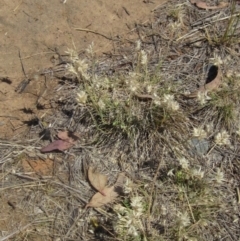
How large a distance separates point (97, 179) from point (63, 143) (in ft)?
0.95

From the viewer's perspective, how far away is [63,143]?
113 inches

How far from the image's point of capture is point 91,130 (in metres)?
2.92

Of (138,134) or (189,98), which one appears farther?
(189,98)

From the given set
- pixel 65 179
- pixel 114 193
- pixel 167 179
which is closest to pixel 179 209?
pixel 167 179

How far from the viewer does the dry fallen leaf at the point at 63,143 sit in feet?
9.37

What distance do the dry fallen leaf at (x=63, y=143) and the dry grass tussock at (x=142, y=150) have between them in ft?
0.10

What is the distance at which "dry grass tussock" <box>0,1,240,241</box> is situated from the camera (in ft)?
8.55

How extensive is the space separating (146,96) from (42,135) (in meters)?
0.63

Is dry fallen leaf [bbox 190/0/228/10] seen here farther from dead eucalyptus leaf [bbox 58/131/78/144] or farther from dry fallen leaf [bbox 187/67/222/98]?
dead eucalyptus leaf [bbox 58/131/78/144]

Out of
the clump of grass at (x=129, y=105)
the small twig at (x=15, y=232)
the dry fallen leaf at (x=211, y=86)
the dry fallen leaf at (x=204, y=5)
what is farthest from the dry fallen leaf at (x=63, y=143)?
the dry fallen leaf at (x=204, y=5)

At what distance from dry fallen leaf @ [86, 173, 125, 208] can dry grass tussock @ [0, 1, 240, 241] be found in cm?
4

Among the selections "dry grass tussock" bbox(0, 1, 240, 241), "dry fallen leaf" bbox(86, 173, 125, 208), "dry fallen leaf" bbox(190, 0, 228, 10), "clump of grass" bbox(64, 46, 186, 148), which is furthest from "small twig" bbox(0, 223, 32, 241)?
"dry fallen leaf" bbox(190, 0, 228, 10)

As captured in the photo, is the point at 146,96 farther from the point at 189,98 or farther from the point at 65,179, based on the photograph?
the point at 65,179

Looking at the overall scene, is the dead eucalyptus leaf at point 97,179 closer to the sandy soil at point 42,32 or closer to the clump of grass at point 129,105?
the clump of grass at point 129,105
